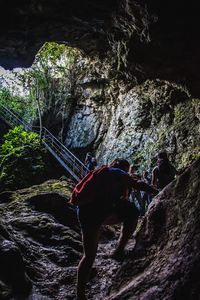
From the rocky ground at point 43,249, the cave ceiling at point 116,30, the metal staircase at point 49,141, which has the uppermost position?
the cave ceiling at point 116,30

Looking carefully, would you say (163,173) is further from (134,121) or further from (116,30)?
(134,121)

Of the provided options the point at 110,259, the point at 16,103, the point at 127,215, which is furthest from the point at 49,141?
the point at 127,215

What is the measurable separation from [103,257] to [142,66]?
8.02 meters

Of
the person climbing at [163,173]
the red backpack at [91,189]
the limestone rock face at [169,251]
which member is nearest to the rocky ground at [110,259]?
the limestone rock face at [169,251]

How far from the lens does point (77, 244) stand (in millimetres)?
6922

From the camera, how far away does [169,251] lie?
3.98 m

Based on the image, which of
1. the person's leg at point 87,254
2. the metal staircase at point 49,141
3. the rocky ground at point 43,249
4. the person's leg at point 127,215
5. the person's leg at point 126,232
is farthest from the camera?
the metal staircase at point 49,141

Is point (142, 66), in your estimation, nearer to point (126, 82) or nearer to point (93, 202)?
point (126, 82)

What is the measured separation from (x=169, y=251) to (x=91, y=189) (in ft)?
4.34

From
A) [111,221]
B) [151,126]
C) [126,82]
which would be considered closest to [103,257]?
[111,221]

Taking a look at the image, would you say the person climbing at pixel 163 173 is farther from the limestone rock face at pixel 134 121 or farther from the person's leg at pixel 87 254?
the limestone rock face at pixel 134 121

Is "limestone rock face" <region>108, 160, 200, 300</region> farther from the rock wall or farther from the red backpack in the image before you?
the rock wall

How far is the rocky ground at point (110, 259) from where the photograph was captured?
3586mm

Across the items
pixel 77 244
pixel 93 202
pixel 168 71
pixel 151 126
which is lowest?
pixel 77 244
